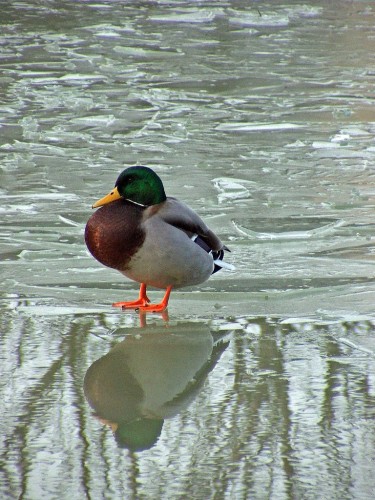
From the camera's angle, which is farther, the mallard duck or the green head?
the green head

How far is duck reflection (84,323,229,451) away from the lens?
10.7 ft

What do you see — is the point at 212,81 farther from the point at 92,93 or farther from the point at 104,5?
the point at 104,5

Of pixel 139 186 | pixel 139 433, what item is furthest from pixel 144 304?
pixel 139 433

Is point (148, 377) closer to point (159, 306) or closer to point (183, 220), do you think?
point (159, 306)

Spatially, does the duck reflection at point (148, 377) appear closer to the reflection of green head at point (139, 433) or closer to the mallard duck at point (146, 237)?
the reflection of green head at point (139, 433)

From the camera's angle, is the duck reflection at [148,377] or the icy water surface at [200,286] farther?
the duck reflection at [148,377]

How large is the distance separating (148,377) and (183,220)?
1.01 meters

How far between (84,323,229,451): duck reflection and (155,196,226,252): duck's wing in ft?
1.54

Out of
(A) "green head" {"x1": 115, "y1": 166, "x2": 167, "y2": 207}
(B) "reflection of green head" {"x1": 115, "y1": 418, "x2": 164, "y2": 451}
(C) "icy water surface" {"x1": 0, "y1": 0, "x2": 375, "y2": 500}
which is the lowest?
(C) "icy water surface" {"x1": 0, "y1": 0, "x2": 375, "y2": 500}

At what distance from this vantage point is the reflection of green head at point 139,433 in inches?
121

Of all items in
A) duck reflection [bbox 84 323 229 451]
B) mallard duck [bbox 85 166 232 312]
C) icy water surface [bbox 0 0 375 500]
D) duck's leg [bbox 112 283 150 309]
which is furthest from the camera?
duck's leg [bbox 112 283 150 309]

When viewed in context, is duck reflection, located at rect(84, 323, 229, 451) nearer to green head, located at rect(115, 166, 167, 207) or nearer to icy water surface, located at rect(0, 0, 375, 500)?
icy water surface, located at rect(0, 0, 375, 500)

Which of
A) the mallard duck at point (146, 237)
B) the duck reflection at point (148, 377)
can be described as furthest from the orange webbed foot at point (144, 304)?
the duck reflection at point (148, 377)

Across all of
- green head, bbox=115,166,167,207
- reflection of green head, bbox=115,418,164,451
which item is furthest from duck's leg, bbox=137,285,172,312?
reflection of green head, bbox=115,418,164,451
